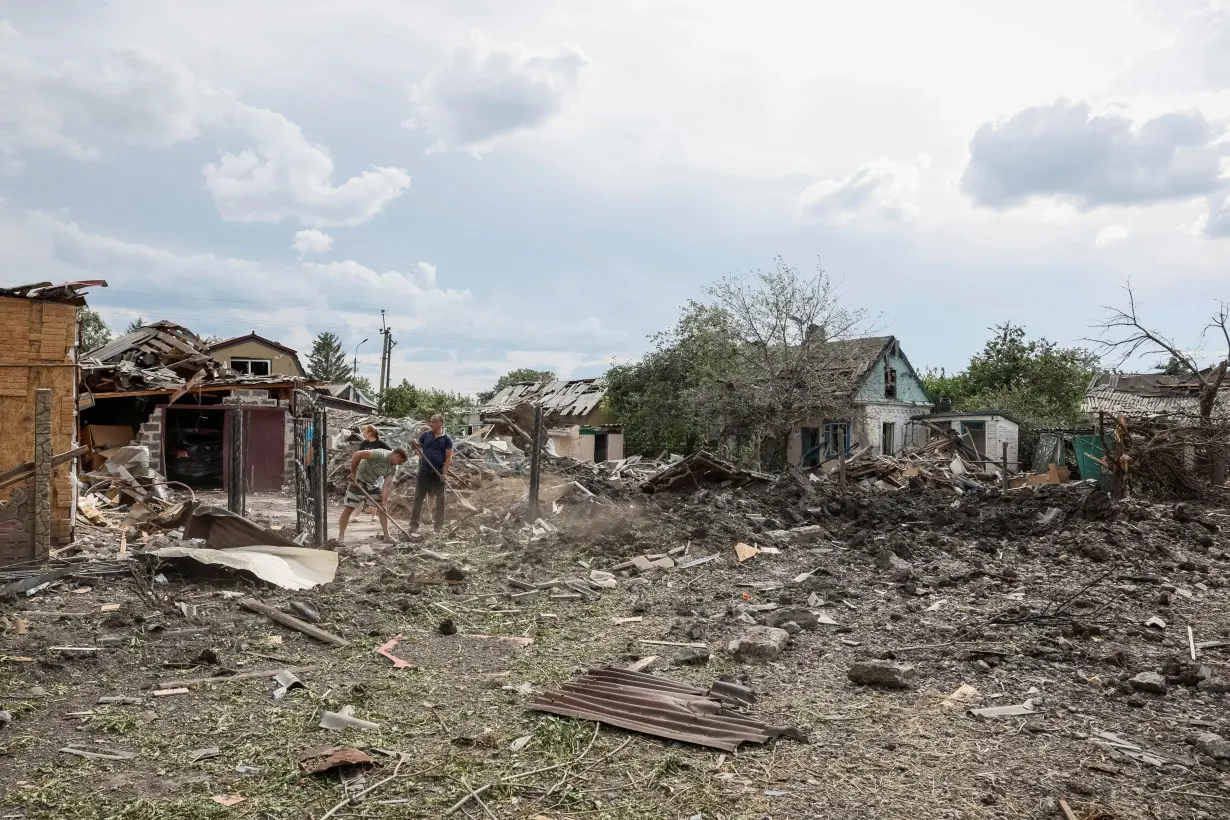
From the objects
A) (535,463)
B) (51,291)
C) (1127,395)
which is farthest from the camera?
(1127,395)

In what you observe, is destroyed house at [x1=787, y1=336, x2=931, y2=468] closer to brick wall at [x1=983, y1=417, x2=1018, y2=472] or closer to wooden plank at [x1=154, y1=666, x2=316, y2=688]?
brick wall at [x1=983, y1=417, x2=1018, y2=472]

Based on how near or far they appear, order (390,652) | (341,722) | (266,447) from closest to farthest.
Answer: (341,722)
(390,652)
(266,447)

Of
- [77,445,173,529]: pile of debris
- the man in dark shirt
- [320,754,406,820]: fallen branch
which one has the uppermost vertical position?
the man in dark shirt

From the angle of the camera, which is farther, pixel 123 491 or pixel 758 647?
pixel 123 491

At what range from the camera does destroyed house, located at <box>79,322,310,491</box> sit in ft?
60.6

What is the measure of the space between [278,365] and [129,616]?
1407 inches

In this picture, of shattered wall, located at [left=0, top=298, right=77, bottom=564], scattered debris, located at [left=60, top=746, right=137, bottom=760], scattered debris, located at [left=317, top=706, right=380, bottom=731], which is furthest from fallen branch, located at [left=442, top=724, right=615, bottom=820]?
shattered wall, located at [left=0, top=298, right=77, bottom=564]

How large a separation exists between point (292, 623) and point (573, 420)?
106ft

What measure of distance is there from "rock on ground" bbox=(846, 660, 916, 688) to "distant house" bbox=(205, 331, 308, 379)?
35.3 m

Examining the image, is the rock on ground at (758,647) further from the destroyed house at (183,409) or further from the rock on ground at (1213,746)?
the destroyed house at (183,409)

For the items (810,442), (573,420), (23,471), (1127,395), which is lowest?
(810,442)

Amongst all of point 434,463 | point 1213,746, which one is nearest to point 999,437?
point 434,463

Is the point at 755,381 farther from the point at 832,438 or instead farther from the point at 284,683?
the point at 284,683

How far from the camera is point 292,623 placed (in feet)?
22.9
